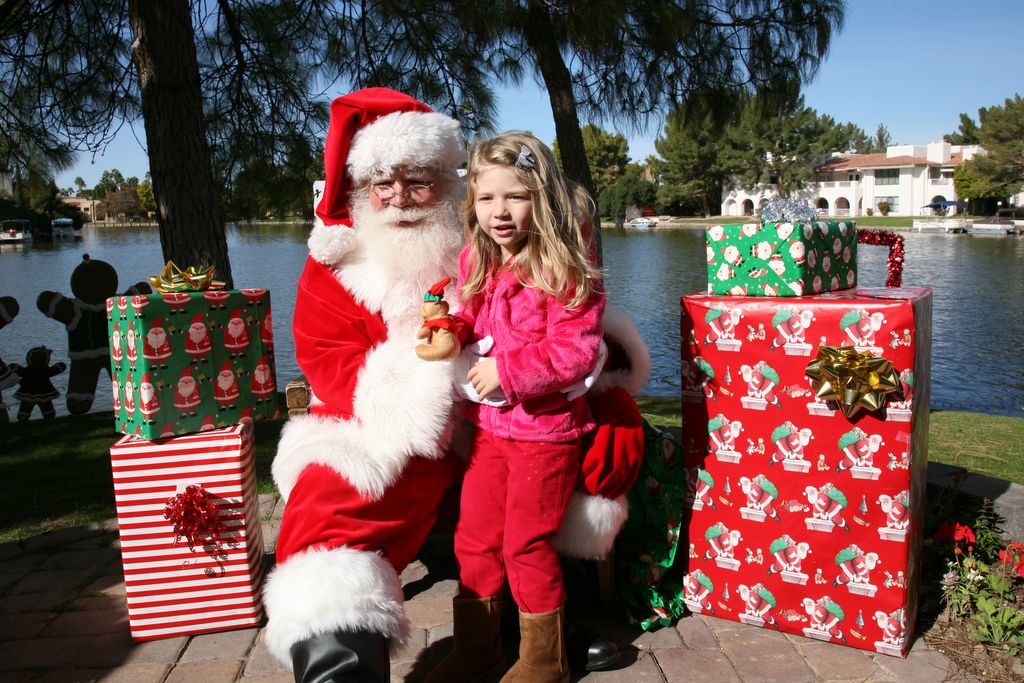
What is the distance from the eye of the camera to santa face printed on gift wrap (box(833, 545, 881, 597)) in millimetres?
2182

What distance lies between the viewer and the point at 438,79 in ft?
18.7

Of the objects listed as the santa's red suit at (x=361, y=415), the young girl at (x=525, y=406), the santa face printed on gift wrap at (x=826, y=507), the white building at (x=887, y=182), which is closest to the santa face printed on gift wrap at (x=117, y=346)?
the santa's red suit at (x=361, y=415)

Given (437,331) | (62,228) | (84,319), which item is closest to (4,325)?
(84,319)

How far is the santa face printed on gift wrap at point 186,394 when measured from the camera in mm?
2379

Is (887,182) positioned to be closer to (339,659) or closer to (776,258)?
(776,258)

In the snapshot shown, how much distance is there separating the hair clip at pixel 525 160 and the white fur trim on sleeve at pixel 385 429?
572 millimetres

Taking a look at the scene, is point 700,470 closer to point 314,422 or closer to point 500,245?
point 500,245

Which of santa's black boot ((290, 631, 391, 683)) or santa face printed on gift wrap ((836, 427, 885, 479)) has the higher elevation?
santa face printed on gift wrap ((836, 427, 885, 479))

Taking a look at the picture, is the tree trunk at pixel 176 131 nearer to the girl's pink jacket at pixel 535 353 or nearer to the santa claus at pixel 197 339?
the santa claus at pixel 197 339

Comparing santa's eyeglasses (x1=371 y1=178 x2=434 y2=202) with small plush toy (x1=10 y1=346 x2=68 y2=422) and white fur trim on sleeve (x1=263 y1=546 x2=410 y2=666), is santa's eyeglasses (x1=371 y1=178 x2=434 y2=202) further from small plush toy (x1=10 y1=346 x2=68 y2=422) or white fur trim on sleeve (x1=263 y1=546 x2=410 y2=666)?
small plush toy (x1=10 y1=346 x2=68 y2=422)

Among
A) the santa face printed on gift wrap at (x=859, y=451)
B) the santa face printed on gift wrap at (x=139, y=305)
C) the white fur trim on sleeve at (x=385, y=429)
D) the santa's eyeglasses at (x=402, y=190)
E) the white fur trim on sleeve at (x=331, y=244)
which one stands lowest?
the santa face printed on gift wrap at (x=859, y=451)

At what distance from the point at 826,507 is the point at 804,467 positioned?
13cm

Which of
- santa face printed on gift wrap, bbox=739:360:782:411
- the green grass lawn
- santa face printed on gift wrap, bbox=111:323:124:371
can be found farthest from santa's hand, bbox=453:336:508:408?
the green grass lawn

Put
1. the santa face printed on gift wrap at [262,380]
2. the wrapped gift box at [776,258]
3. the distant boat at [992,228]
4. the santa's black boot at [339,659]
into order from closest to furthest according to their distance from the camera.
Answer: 1. the santa's black boot at [339,659]
2. the wrapped gift box at [776,258]
3. the santa face printed on gift wrap at [262,380]
4. the distant boat at [992,228]
